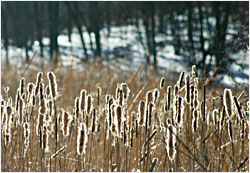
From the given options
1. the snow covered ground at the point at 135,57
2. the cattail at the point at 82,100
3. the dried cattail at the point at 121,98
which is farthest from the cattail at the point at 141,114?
the snow covered ground at the point at 135,57

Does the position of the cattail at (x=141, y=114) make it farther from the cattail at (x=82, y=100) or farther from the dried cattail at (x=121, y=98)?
the cattail at (x=82, y=100)

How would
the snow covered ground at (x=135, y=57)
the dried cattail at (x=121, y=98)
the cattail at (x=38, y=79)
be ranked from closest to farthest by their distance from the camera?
the dried cattail at (x=121, y=98) < the cattail at (x=38, y=79) < the snow covered ground at (x=135, y=57)

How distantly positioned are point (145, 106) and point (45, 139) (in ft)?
1.09

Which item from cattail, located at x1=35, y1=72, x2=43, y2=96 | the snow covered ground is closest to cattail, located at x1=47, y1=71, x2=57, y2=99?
cattail, located at x1=35, y1=72, x2=43, y2=96

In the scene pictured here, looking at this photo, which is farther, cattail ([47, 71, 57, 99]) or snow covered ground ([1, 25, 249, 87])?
snow covered ground ([1, 25, 249, 87])

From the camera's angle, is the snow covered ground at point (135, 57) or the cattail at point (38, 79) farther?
the snow covered ground at point (135, 57)

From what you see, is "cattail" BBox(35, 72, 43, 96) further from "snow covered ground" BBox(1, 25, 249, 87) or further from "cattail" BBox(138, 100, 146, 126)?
"snow covered ground" BBox(1, 25, 249, 87)

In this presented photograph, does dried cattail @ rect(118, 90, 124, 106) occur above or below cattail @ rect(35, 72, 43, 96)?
below

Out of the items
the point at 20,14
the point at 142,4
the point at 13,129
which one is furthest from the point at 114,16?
the point at 13,129

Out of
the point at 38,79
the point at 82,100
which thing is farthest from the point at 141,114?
the point at 38,79

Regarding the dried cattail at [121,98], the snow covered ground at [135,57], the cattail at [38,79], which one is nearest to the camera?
the dried cattail at [121,98]

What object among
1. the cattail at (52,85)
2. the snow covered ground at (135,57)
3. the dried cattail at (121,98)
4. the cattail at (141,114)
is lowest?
the cattail at (141,114)

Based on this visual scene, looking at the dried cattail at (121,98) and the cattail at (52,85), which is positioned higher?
the cattail at (52,85)

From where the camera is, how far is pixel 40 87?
99 cm
